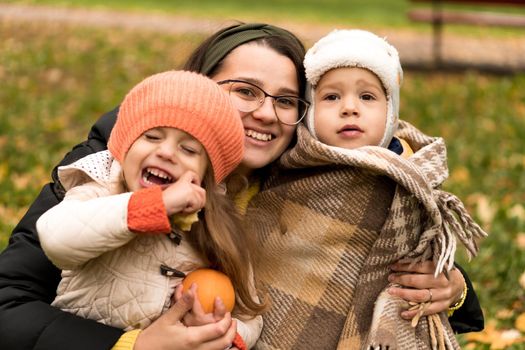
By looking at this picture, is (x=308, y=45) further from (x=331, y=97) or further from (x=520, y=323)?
(x=331, y=97)

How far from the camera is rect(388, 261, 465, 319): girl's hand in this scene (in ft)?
7.75

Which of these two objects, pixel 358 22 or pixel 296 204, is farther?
pixel 358 22

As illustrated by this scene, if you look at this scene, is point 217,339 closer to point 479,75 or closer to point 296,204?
point 296,204

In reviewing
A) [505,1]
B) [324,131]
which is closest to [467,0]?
[505,1]

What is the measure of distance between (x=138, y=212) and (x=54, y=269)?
55 centimetres

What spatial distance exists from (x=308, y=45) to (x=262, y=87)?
616cm

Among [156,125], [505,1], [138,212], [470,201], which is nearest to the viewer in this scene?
[138,212]

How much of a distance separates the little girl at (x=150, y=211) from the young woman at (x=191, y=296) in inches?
2.7

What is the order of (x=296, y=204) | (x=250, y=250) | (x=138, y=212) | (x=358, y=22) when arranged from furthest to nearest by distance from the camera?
1. (x=358, y=22)
2. (x=296, y=204)
3. (x=250, y=250)
4. (x=138, y=212)

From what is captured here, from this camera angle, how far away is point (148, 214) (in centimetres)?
188

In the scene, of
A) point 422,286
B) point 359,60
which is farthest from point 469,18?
point 422,286

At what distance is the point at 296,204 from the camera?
8.07ft

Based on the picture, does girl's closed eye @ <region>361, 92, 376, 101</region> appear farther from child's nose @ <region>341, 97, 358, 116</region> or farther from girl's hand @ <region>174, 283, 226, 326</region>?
girl's hand @ <region>174, 283, 226, 326</region>

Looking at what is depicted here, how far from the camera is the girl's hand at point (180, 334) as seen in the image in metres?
2.08
